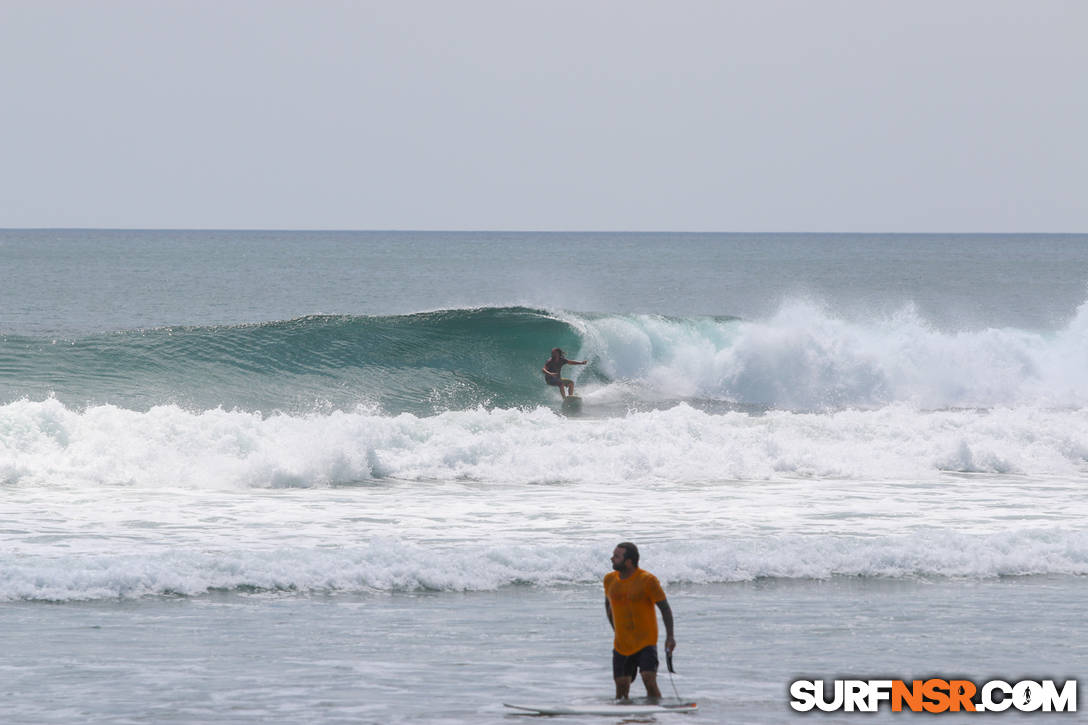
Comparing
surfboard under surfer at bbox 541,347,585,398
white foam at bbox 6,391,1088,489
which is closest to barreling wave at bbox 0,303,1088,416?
surfboard under surfer at bbox 541,347,585,398

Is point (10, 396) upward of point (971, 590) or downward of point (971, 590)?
upward

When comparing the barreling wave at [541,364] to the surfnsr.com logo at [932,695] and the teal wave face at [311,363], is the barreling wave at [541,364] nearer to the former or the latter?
the teal wave face at [311,363]

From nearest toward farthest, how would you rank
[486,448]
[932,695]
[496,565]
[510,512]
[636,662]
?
[636,662] → [932,695] → [496,565] → [510,512] → [486,448]

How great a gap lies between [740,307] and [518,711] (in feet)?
193

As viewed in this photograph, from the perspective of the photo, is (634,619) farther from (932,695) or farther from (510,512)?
(510,512)

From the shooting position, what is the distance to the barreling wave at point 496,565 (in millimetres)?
11891

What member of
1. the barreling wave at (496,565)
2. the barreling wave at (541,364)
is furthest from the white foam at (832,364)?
the barreling wave at (496,565)

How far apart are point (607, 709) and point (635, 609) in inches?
25.4

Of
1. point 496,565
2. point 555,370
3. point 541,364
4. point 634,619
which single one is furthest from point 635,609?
point 541,364

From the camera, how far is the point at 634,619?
844 centimetres

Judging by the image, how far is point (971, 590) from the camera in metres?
12.4

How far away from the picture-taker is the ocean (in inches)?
374

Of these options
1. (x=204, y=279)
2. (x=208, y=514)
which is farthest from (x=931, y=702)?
(x=204, y=279)

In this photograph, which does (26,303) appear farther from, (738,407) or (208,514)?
(208,514)
